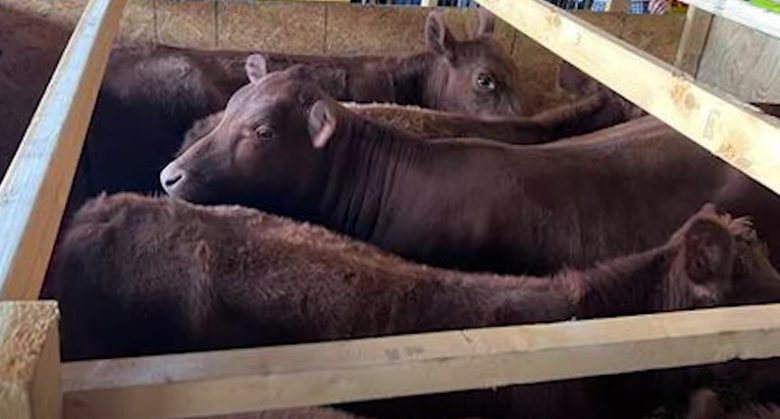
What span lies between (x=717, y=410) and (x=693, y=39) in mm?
2605

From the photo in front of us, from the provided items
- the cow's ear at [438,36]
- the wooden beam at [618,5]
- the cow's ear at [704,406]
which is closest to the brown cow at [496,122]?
the cow's ear at [438,36]

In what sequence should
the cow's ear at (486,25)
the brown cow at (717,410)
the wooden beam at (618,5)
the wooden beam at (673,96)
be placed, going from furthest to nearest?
the wooden beam at (618,5) → the cow's ear at (486,25) → the brown cow at (717,410) → the wooden beam at (673,96)

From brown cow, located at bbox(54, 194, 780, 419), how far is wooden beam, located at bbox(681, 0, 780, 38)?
666 millimetres

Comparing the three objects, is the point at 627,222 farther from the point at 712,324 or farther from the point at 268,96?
the point at 712,324

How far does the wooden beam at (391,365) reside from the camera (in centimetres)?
81

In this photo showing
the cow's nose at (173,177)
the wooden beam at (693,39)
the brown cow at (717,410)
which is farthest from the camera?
the wooden beam at (693,39)

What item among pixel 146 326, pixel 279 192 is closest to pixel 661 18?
pixel 279 192

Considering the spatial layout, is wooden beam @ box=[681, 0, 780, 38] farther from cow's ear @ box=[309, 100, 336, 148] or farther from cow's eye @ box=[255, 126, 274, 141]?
cow's eye @ box=[255, 126, 274, 141]

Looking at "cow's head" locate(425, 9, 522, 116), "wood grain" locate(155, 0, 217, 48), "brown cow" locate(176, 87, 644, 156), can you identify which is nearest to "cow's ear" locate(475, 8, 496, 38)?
"cow's head" locate(425, 9, 522, 116)

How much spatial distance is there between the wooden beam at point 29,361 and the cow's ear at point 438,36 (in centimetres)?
283

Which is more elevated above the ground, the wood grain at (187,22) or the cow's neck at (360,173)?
the wood grain at (187,22)

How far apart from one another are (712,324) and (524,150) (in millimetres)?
1521

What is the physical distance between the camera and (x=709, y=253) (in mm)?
1735

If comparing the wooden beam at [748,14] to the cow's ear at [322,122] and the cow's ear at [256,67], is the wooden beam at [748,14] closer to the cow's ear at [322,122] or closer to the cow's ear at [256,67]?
the cow's ear at [322,122]
